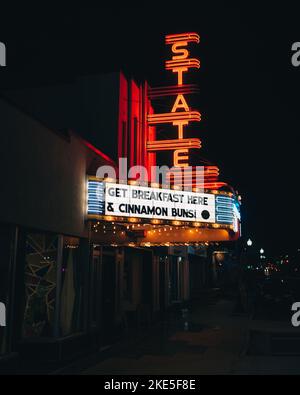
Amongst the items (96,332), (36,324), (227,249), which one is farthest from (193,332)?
(227,249)

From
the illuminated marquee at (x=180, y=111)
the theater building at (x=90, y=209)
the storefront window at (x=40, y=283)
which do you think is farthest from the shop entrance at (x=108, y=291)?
the illuminated marquee at (x=180, y=111)

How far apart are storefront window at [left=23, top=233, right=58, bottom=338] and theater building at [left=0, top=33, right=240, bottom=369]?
3 centimetres

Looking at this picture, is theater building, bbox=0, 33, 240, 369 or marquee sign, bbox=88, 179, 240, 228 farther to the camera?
marquee sign, bbox=88, 179, 240, 228

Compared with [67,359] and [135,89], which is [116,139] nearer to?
[135,89]

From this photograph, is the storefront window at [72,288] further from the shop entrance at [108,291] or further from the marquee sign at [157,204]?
the shop entrance at [108,291]

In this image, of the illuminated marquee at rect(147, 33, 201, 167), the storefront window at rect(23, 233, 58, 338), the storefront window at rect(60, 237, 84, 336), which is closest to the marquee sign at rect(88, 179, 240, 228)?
the storefront window at rect(60, 237, 84, 336)

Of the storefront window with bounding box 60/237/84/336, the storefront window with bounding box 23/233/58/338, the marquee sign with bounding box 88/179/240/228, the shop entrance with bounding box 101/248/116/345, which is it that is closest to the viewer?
the storefront window with bounding box 23/233/58/338

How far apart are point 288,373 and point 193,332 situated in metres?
6.71

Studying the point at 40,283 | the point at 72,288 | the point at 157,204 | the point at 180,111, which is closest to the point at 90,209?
the point at 157,204

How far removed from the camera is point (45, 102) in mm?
17938

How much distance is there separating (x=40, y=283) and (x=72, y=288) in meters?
1.29

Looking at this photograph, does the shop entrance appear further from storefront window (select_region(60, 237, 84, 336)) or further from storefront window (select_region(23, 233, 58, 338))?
storefront window (select_region(23, 233, 58, 338))

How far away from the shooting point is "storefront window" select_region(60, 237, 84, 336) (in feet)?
41.3

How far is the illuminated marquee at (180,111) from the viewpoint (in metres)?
17.5
